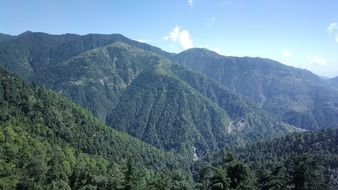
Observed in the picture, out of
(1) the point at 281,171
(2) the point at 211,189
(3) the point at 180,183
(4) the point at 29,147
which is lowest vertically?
(4) the point at 29,147

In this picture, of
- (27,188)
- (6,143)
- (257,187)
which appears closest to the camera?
(257,187)

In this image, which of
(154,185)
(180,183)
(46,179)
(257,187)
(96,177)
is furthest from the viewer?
(46,179)

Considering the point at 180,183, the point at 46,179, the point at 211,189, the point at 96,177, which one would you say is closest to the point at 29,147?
the point at 46,179

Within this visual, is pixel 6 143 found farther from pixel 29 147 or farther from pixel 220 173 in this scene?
pixel 220 173

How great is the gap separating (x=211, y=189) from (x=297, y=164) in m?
13.9

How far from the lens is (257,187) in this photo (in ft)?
228

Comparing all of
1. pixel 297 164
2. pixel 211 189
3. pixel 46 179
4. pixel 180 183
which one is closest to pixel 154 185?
pixel 180 183

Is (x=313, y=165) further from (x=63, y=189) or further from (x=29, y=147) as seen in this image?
(x=29, y=147)

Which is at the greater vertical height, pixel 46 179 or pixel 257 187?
pixel 257 187

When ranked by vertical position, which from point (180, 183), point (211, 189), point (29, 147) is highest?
point (211, 189)

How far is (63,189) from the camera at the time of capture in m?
127

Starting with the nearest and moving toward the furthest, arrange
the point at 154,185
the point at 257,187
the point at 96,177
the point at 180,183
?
1. the point at 257,187
2. the point at 154,185
3. the point at 180,183
4. the point at 96,177

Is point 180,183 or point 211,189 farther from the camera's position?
point 180,183

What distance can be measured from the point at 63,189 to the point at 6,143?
7017 cm
